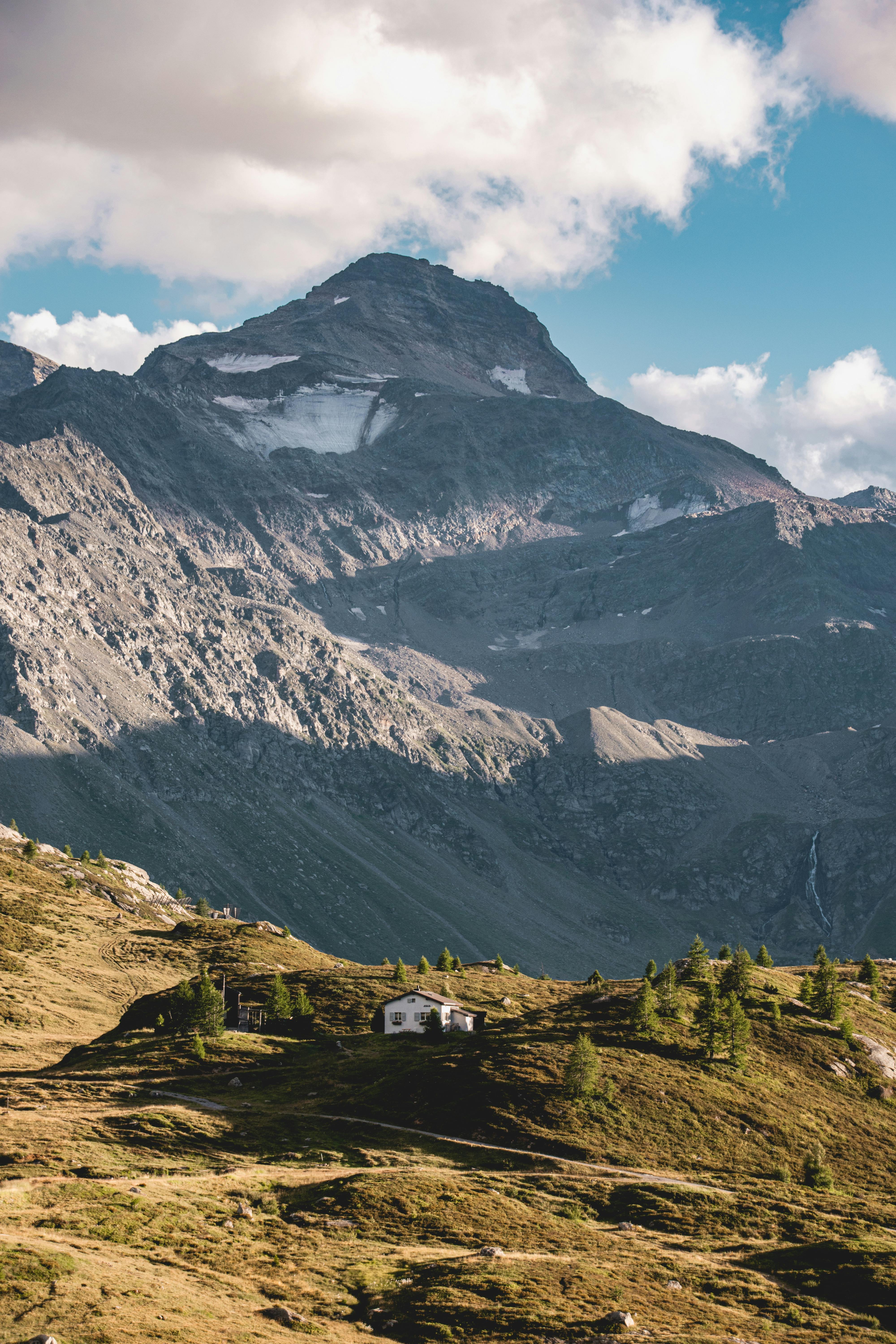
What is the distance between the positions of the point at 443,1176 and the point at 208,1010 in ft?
129

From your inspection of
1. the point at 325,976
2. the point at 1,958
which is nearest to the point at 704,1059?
the point at 325,976

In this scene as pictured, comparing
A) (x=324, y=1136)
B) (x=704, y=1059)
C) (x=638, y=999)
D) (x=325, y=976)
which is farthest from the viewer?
(x=325, y=976)

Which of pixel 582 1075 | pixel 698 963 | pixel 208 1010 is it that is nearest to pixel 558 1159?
pixel 582 1075

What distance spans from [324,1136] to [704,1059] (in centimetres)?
3175

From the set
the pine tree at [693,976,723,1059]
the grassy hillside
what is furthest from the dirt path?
the pine tree at [693,976,723,1059]

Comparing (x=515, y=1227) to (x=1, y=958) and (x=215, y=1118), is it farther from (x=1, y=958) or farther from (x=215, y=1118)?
(x=1, y=958)

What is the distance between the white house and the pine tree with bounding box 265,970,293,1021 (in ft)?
33.0

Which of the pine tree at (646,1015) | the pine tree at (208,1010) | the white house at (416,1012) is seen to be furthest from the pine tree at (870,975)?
the pine tree at (208,1010)

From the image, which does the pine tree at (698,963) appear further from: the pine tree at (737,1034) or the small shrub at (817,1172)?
the small shrub at (817,1172)

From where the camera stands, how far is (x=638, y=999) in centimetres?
9144

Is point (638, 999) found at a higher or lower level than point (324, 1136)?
higher

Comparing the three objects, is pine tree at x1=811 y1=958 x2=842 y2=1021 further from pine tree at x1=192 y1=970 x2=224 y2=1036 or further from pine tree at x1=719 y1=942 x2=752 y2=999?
pine tree at x1=192 y1=970 x2=224 y2=1036

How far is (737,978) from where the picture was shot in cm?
10188

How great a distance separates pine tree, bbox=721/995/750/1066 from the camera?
8419cm
